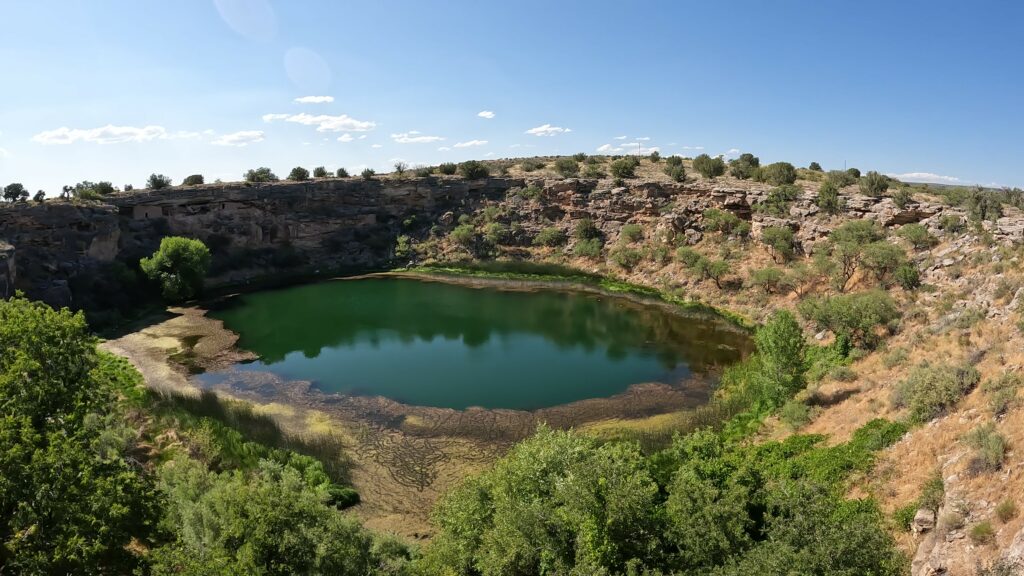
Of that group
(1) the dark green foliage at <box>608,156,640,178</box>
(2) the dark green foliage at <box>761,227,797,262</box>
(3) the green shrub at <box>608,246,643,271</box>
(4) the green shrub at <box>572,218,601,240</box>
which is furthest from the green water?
(1) the dark green foliage at <box>608,156,640,178</box>

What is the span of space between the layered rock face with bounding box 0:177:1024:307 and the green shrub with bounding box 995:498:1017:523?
30.6 meters

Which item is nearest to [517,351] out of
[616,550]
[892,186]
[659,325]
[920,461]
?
[659,325]

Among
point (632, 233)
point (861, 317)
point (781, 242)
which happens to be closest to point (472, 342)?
point (861, 317)

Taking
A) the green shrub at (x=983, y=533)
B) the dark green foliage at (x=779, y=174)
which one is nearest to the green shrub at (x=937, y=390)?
the green shrub at (x=983, y=533)

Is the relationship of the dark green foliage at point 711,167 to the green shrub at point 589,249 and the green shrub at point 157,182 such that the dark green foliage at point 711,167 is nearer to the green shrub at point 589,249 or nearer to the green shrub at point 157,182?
the green shrub at point 589,249

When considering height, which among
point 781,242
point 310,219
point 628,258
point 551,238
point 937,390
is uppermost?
point 310,219

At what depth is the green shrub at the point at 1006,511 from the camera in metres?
11.1

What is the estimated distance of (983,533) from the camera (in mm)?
11055

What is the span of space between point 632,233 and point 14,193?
56.3 m

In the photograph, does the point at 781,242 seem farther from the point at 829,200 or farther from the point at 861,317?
the point at 861,317

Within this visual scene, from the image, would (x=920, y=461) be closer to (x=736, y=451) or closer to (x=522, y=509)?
(x=736, y=451)

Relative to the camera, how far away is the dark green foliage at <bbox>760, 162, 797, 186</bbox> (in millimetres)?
54438

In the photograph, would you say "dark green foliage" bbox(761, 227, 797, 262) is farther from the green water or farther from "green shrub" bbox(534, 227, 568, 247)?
"green shrub" bbox(534, 227, 568, 247)

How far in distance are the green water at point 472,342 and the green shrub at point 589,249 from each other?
28.5 ft
